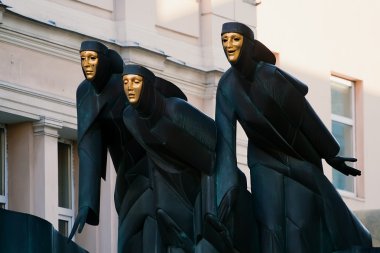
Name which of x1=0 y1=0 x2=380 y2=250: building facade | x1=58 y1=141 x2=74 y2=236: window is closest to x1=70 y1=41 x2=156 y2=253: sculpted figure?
x1=0 y1=0 x2=380 y2=250: building facade

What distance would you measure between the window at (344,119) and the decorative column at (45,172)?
8.47m

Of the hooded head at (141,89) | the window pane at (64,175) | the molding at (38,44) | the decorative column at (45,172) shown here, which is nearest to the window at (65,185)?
the window pane at (64,175)

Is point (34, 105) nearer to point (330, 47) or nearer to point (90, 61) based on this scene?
point (90, 61)

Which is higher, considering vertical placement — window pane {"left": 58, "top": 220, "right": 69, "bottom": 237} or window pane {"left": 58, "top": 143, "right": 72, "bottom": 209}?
window pane {"left": 58, "top": 143, "right": 72, "bottom": 209}

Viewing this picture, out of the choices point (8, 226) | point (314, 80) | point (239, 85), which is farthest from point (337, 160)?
point (314, 80)

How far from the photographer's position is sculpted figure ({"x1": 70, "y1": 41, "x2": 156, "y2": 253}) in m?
22.2

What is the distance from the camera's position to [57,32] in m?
29.8

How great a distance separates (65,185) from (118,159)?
26.2 ft

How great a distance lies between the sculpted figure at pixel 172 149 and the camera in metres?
21.6

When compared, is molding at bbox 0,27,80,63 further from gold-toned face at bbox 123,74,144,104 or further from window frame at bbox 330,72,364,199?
window frame at bbox 330,72,364,199

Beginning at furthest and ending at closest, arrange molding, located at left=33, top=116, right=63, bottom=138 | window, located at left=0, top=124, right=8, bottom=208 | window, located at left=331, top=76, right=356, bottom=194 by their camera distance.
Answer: window, located at left=331, top=76, right=356, bottom=194, molding, located at left=33, top=116, right=63, bottom=138, window, located at left=0, top=124, right=8, bottom=208

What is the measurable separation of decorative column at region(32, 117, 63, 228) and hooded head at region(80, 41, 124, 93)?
7400mm

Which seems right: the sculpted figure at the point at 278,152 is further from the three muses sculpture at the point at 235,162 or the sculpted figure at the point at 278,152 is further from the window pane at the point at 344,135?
the window pane at the point at 344,135

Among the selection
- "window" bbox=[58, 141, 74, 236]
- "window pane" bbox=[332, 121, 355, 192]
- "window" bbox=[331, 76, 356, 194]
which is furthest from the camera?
"window" bbox=[331, 76, 356, 194]
